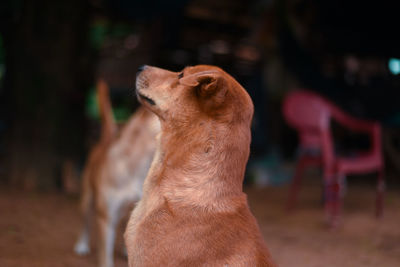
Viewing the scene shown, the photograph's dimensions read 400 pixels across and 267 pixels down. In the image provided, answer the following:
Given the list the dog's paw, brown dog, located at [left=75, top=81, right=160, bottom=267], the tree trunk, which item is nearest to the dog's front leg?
brown dog, located at [left=75, top=81, right=160, bottom=267]

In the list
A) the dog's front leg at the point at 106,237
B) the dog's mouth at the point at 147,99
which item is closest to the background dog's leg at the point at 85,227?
the dog's front leg at the point at 106,237

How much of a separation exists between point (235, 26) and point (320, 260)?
22.4 feet

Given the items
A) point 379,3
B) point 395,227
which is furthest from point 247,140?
point 379,3

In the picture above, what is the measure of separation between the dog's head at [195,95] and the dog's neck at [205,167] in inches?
2.5

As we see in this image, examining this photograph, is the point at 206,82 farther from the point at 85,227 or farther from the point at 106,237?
the point at 85,227

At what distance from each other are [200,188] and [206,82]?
0.42m

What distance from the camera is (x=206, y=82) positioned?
167 centimetres

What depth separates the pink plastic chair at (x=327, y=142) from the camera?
4894mm

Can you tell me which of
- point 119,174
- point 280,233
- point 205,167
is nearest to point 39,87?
point 119,174

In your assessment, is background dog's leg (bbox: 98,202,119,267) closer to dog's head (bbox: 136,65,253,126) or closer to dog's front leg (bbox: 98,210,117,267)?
dog's front leg (bbox: 98,210,117,267)

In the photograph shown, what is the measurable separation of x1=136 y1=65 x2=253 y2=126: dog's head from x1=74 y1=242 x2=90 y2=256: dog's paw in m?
2.36

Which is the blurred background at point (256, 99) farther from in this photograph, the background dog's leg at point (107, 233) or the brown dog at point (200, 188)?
the brown dog at point (200, 188)

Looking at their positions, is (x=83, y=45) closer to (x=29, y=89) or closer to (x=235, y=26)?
Result: (x=29, y=89)

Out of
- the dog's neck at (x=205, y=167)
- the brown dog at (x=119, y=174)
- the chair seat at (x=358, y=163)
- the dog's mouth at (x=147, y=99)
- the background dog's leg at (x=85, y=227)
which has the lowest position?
the background dog's leg at (x=85, y=227)
